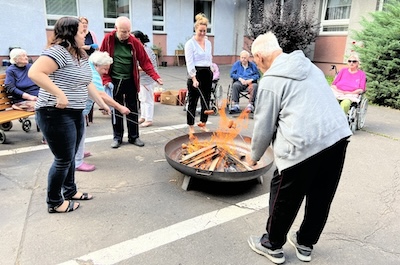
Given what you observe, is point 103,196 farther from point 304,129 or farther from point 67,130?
point 304,129

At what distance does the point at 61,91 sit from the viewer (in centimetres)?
254

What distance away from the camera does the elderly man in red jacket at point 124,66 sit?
441 cm

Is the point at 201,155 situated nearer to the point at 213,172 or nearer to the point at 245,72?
the point at 213,172

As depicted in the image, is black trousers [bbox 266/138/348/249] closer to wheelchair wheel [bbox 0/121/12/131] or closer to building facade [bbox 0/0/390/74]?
wheelchair wheel [bbox 0/121/12/131]

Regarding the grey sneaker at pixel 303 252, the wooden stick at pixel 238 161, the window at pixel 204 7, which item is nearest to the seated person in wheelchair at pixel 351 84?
the wooden stick at pixel 238 161

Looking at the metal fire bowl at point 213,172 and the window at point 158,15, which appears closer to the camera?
the metal fire bowl at point 213,172

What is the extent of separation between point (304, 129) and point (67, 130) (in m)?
1.91

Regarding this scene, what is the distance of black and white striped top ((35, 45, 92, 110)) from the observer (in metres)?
2.52

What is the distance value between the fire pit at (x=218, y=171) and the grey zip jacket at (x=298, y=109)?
3.86ft

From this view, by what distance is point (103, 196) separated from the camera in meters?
3.40

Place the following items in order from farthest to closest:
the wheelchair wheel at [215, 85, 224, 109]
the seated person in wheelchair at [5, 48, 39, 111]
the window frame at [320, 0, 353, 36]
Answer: the window frame at [320, 0, 353, 36], the wheelchair wheel at [215, 85, 224, 109], the seated person in wheelchair at [5, 48, 39, 111]

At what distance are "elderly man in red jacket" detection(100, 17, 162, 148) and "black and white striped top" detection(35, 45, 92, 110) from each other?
5.60 ft

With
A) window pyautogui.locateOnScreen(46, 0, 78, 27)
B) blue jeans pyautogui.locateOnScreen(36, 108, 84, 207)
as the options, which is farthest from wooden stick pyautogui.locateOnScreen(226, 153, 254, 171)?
window pyautogui.locateOnScreen(46, 0, 78, 27)

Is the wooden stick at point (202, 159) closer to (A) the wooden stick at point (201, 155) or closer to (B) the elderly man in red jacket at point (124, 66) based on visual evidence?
(A) the wooden stick at point (201, 155)
